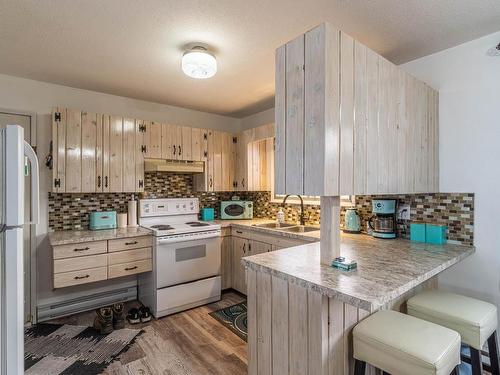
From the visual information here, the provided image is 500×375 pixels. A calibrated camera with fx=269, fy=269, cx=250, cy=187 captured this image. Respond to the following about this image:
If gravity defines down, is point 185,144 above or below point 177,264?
above

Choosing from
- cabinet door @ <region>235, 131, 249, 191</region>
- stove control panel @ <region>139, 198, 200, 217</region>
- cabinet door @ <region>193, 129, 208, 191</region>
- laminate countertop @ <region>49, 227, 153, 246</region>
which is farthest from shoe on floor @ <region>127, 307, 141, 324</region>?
cabinet door @ <region>235, 131, 249, 191</region>

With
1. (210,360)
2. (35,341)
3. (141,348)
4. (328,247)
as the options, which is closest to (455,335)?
(328,247)

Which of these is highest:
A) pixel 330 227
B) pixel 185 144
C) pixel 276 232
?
pixel 185 144

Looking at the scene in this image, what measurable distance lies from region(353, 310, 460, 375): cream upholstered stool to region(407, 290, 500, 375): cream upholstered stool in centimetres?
20

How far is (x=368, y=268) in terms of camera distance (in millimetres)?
1524

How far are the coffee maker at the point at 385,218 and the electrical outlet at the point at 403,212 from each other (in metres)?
0.06

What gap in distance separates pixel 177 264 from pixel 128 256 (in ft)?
1.69

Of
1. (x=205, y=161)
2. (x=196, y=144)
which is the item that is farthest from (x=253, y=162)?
(x=196, y=144)

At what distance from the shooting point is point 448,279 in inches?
86.0

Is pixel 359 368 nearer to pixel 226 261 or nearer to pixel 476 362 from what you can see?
pixel 476 362

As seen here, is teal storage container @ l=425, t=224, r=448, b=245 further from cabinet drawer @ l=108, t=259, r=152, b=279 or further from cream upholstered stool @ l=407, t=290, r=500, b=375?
cabinet drawer @ l=108, t=259, r=152, b=279

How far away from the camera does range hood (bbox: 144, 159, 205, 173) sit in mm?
3170

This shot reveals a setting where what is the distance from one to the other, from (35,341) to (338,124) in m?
3.12

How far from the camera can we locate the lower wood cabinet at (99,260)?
2.50m
